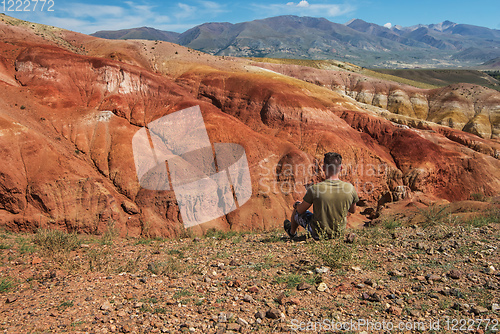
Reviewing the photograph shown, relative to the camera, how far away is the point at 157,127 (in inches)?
886

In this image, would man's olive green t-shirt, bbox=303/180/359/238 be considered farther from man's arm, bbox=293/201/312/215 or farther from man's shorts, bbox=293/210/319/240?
man's shorts, bbox=293/210/319/240

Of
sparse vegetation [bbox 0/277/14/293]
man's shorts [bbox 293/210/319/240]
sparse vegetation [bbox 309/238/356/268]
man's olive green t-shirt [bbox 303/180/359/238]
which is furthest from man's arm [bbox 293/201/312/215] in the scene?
sparse vegetation [bbox 0/277/14/293]

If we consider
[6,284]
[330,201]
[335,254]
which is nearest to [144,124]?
[6,284]

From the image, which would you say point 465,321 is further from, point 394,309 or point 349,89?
point 349,89

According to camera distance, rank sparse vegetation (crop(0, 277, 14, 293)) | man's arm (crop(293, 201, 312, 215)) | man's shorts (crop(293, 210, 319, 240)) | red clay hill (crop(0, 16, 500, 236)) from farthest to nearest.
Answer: red clay hill (crop(0, 16, 500, 236)), man's shorts (crop(293, 210, 319, 240)), man's arm (crop(293, 201, 312, 215)), sparse vegetation (crop(0, 277, 14, 293))

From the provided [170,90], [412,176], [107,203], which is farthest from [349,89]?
[107,203]

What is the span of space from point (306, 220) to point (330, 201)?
98 centimetres

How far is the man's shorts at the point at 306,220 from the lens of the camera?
5898mm

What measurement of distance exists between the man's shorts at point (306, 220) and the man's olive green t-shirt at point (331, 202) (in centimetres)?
26

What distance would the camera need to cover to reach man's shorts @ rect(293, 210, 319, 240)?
5.90 m

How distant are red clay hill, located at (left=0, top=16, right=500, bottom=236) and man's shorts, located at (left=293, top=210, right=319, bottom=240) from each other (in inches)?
447

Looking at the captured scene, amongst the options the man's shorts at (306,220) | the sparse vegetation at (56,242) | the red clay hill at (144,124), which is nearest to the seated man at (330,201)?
the man's shorts at (306,220)

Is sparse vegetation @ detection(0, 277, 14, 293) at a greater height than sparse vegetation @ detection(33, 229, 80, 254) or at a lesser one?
greater

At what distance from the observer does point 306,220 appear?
20.4 ft
